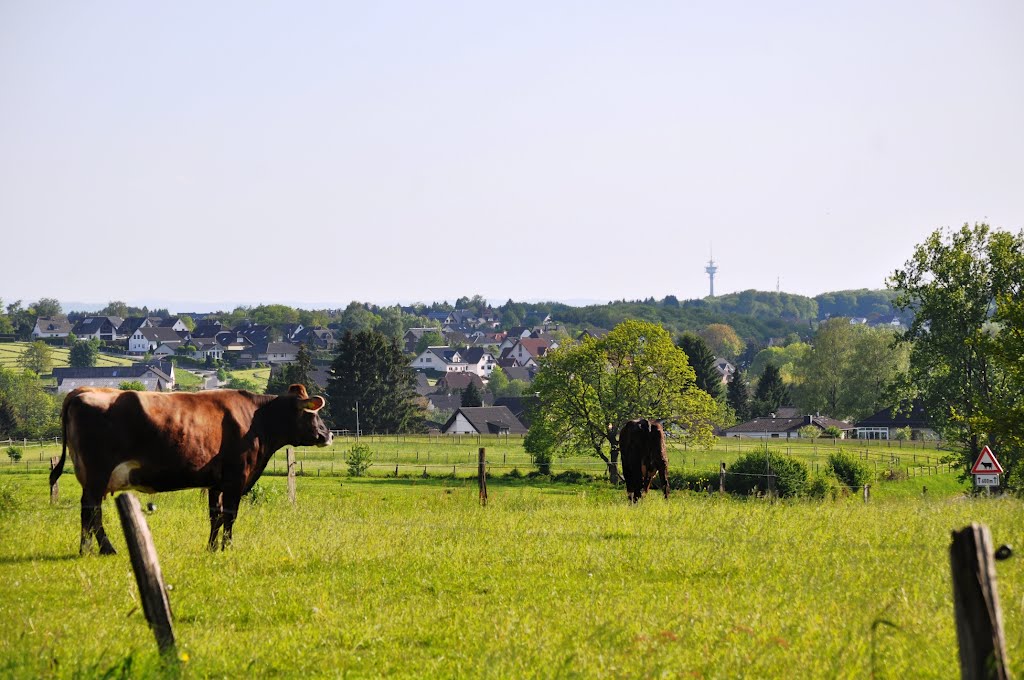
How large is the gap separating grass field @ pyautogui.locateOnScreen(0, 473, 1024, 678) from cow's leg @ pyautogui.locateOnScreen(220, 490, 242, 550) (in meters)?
0.29

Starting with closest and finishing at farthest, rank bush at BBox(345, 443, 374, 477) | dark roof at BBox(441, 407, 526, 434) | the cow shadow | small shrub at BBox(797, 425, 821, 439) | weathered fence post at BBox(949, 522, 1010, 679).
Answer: weathered fence post at BBox(949, 522, 1010, 679), the cow shadow, bush at BBox(345, 443, 374, 477), small shrub at BBox(797, 425, 821, 439), dark roof at BBox(441, 407, 526, 434)

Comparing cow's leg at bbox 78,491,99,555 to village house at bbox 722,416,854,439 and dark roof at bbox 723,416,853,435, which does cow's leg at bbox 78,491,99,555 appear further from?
dark roof at bbox 723,416,853,435

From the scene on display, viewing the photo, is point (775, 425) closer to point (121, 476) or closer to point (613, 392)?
point (613, 392)

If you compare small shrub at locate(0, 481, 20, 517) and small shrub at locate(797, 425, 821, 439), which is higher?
small shrub at locate(0, 481, 20, 517)

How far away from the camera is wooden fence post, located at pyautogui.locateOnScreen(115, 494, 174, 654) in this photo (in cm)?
772

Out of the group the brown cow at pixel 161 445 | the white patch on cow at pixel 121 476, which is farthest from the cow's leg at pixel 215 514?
the white patch on cow at pixel 121 476

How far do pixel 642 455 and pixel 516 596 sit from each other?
550 inches

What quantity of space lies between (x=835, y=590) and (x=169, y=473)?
8750 millimetres

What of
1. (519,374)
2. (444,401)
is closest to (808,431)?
(444,401)

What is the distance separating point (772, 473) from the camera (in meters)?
47.4

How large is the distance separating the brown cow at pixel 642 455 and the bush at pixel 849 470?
3150 centimetres

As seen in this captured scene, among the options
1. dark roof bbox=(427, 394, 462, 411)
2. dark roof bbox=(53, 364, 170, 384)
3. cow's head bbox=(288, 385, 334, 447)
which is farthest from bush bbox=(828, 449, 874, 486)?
dark roof bbox=(53, 364, 170, 384)

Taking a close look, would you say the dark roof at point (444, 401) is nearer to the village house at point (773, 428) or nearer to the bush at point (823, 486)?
the village house at point (773, 428)

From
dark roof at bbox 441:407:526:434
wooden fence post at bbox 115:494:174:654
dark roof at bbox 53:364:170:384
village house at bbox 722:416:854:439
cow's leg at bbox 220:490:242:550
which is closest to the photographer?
wooden fence post at bbox 115:494:174:654
